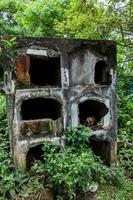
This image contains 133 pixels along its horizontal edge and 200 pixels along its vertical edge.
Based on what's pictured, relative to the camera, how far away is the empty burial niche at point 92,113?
28.9 ft

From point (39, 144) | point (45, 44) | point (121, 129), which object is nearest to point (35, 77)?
point (45, 44)

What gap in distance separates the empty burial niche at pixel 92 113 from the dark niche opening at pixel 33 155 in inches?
58.9

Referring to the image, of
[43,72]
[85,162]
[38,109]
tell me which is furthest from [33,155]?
[43,72]

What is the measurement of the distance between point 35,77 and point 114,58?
247 cm

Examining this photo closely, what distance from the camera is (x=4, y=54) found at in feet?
24.7

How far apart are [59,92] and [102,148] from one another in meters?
2.42

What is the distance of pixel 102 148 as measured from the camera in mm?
9281

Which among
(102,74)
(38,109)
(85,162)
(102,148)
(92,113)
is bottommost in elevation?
(85,162)

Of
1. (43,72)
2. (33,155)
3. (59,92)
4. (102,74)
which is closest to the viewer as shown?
(59,92)

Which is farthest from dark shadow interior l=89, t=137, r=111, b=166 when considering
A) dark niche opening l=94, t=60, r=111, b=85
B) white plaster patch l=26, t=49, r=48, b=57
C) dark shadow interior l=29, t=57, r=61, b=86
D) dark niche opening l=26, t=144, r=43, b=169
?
white plaster patch l=26, t=49, r=48, b=57

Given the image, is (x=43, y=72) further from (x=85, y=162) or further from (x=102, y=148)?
(x=85, y=162)

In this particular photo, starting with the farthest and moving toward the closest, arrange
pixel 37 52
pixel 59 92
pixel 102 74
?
pixel 102 74 < pixel 59 92 < pixel 37 52

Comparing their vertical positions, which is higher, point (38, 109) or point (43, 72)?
point (43, 72)

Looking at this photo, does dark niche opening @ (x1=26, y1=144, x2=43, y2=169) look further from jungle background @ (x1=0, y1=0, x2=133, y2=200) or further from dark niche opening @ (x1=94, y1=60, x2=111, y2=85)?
dark niche opening @ (x1=94, y1=60, x2=111, y2=85)
